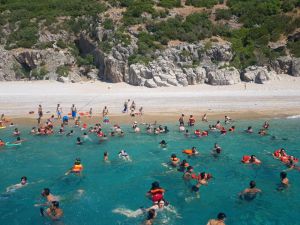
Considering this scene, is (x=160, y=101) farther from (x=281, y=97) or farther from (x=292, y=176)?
(x=292, y=176)

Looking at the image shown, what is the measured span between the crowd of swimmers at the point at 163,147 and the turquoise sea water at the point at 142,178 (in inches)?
12.1

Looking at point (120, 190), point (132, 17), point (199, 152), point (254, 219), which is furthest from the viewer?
point (132, 17)

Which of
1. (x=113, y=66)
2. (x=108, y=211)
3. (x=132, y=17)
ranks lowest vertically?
(x=108, y=211)

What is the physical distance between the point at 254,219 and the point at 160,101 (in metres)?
21.2

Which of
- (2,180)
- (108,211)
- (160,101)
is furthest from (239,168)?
(160,101)

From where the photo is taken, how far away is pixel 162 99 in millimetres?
33750

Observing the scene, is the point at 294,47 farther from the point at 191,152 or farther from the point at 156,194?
the point at 156,194

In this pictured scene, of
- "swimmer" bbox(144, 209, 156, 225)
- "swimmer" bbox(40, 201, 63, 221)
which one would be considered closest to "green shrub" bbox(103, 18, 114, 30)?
"swimmer" bbox(40, 201, 63, 221)

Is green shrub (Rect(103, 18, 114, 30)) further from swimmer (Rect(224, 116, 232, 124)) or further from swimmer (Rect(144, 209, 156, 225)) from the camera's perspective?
swimmer (Rect(144, 209, 156, 225))

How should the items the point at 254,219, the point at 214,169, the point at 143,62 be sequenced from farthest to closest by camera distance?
the point at 143,62 < the point at 214,169 < the point at 254,219

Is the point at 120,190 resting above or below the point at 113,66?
below

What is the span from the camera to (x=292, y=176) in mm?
16781

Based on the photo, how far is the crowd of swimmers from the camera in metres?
13.1

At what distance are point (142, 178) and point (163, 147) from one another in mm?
5153
